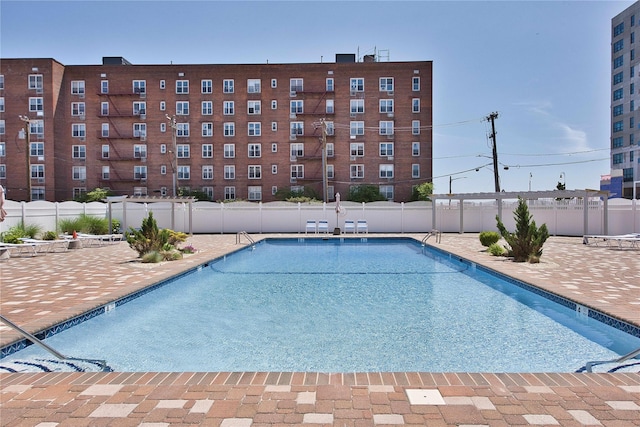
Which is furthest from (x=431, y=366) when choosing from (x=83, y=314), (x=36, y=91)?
(x=36, y=91)

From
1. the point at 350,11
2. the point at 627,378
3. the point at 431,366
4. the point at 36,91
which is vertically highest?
the point at 36,91

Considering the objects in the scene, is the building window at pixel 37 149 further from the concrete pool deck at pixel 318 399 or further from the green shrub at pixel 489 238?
the concrete pool deck at pixel 318 399

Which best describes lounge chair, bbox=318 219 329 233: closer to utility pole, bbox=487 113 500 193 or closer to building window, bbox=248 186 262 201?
utility pole, bbox=487 113 500 193

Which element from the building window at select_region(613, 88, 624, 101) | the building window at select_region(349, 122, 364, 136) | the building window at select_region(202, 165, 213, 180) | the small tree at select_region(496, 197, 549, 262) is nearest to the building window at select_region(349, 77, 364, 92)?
the building window at select_region(349, 122, 364, 136)

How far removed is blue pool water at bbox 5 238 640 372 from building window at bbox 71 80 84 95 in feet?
135

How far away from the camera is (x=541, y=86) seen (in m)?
25.7

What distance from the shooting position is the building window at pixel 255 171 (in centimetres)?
4447

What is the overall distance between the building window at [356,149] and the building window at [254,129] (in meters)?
9.49

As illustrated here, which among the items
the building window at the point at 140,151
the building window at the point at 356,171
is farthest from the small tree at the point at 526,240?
the building window at the point at 140,151

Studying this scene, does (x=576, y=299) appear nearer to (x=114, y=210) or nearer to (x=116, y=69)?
(x=114, y=210)

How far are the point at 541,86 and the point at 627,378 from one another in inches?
1010

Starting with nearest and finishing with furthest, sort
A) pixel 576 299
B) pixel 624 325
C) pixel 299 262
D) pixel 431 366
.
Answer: pixel 431 366, pixel 624 325, pixel 576 299, pixel 299 262

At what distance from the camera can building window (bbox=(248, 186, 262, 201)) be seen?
44500mm

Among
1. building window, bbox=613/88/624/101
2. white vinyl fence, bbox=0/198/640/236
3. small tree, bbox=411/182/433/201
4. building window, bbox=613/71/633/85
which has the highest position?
building window, bbox=613/71/633/85
